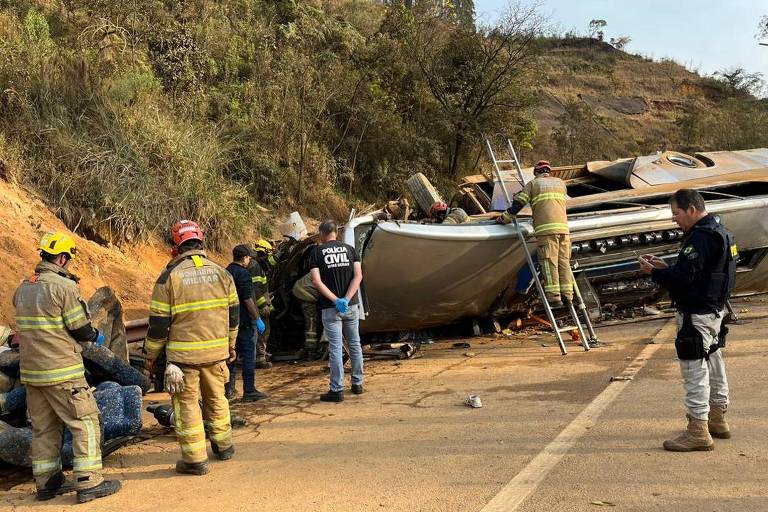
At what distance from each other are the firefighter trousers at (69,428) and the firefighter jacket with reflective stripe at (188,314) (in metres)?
0.48

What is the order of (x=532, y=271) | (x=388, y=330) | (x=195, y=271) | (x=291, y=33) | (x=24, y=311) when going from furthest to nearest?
(x=291, y=33) → (x=388, y=330) → (x=532, y=271) → (x=195, y=271) → (x=24, y=311)

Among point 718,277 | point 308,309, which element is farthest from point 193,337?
point 308,309

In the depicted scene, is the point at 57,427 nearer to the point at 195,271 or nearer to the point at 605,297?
the point at 195,271

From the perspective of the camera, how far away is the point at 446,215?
27.0 ft

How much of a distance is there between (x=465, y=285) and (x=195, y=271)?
12.9 feet

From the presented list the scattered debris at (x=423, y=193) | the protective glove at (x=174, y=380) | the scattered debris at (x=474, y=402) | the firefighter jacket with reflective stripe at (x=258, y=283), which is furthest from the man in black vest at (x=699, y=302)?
the scattered debris at (x=423, y=193)

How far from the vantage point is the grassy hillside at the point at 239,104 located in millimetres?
9266

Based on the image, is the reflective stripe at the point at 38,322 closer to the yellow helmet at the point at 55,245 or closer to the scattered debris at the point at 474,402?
the yellow helmet at the point at 55,245

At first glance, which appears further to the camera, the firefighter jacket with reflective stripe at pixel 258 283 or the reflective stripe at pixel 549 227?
the reflective stripe at pixel 549 227

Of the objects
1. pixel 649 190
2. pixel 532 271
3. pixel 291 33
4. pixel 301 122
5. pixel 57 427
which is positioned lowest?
pixel 57 427

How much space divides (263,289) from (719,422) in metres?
4.54

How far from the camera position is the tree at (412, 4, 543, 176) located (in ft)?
54.7

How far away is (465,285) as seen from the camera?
7.16m

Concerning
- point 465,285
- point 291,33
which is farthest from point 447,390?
point 291,33
